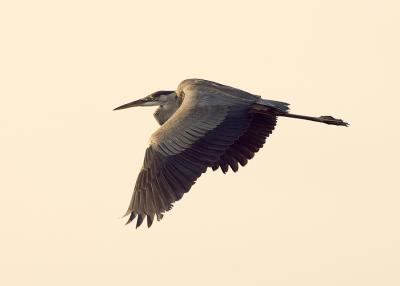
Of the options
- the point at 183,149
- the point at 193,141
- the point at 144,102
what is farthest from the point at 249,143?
the point at 144,102

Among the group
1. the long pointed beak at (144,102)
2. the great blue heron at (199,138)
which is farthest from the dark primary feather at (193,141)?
the long pointed beak at (144,102)

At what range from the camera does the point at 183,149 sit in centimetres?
2856

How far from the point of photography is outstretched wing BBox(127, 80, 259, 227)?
1107 inches

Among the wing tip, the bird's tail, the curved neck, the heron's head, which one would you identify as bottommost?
the wing tip

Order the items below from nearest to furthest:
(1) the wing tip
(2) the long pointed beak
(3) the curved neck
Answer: (1) the wing tip → (3) the curved neck → (2) the long pointed beak

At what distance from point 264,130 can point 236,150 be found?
679 mm

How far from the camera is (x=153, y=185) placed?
92.9 feet

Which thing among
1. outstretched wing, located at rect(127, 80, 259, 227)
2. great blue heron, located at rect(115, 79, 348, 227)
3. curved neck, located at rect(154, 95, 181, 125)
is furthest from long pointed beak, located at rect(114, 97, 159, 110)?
outstretched wing, located at rect(127, 80, 259, 227)

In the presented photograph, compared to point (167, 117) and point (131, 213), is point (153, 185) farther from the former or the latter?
point (167, 117)

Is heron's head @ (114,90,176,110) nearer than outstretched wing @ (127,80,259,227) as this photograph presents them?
No

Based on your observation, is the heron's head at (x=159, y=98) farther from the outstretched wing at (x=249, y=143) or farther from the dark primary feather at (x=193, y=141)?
the outstretched wing at (x=249, y=143)

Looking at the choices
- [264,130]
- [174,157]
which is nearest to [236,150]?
[264,130]

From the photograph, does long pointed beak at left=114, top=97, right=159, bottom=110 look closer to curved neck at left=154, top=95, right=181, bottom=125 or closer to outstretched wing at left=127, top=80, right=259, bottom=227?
curved neck at left=154, top=95, right=181, bottom=125

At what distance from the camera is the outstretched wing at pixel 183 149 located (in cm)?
2811
